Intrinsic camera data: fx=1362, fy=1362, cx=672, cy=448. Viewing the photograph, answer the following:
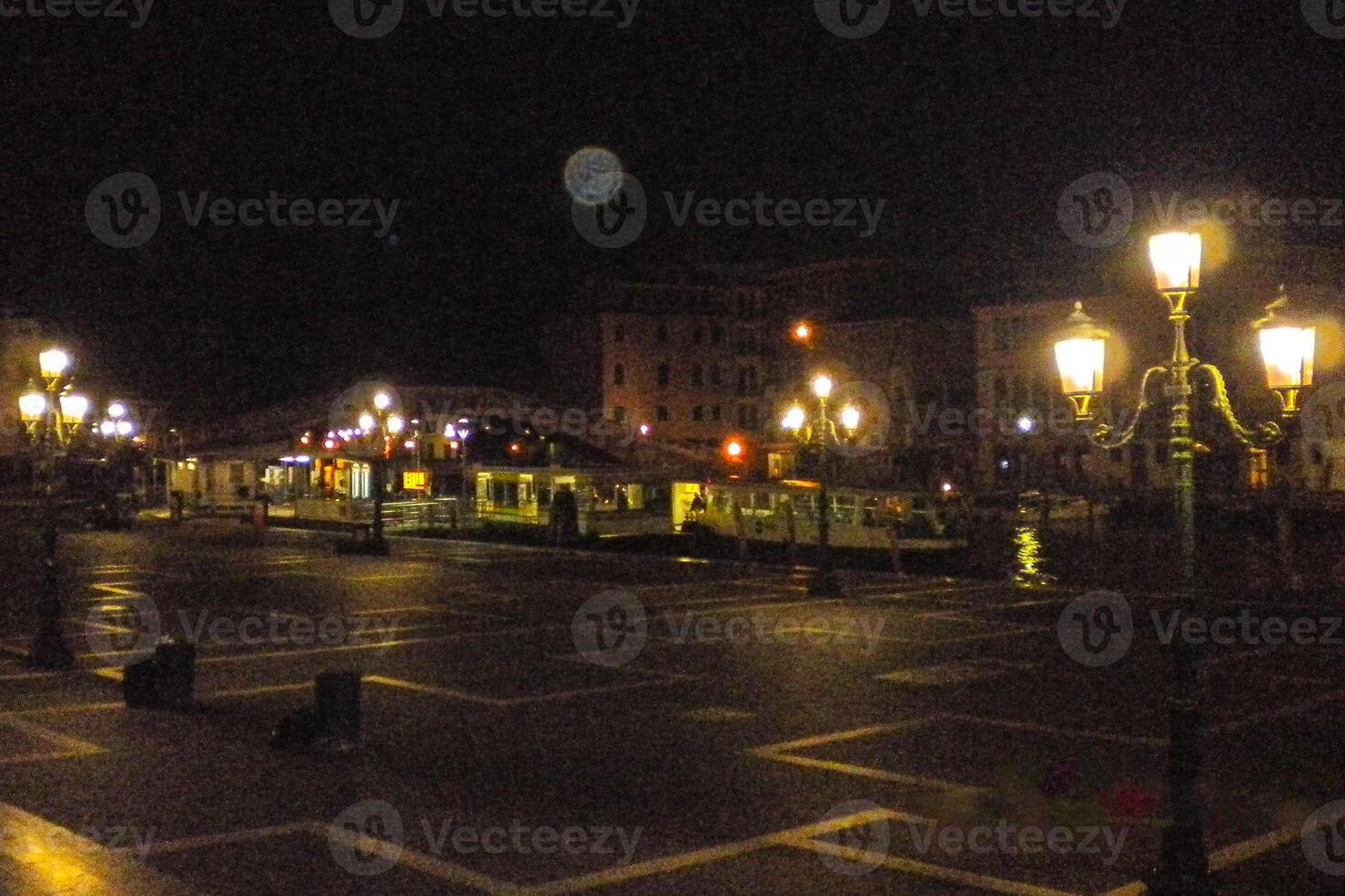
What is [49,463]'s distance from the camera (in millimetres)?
18703

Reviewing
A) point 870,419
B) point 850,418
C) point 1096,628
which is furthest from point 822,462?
point 870,419

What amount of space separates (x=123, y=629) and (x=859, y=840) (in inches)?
637

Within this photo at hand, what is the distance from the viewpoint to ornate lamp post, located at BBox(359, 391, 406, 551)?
38.0m

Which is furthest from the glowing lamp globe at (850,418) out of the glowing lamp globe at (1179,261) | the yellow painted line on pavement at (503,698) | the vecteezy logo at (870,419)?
the vecteezy logo at (870,419)

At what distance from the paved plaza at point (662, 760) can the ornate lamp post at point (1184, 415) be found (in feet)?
3.34

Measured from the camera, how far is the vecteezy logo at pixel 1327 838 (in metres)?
8.77

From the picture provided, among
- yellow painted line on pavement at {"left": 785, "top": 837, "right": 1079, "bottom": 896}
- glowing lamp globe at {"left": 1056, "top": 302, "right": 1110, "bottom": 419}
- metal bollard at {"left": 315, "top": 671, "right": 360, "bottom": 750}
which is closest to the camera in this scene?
glowing lamp globe at {"left": 1056, "top": 302, "right": 1110, "bottom": 419}

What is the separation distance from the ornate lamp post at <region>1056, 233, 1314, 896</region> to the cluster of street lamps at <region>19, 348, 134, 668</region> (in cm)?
1388

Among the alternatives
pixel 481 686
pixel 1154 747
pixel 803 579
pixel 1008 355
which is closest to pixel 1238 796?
pixel 1154 747

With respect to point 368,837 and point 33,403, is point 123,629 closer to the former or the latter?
point 33,403
